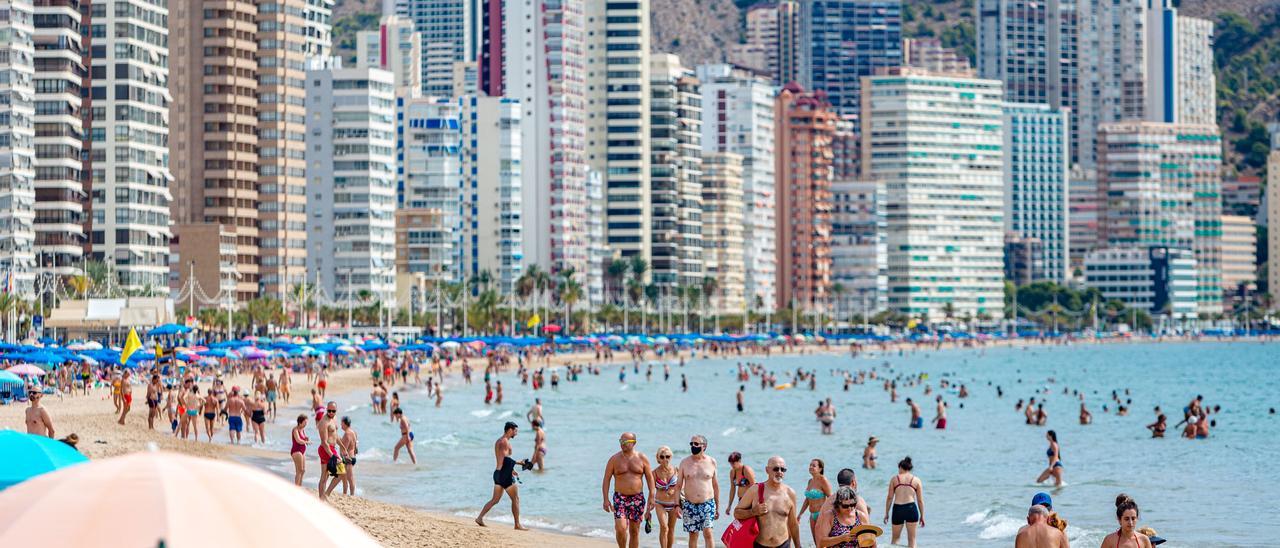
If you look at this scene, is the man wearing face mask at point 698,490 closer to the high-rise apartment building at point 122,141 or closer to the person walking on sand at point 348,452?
the person walking on sand at point 348,452

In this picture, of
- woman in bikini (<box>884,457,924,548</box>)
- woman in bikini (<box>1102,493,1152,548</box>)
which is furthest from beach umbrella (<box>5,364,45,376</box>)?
woman in bikini (<box>1102,493,1152,548</box>)

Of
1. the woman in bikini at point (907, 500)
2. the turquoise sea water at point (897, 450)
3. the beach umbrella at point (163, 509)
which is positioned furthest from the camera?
the turquoise sea water at point (897, 450)

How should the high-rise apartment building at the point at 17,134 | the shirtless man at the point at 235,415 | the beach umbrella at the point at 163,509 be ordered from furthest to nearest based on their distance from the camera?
1. the high-rise apartment building at the point at 17,134
2. the shirtless man at the point at 235,415
3. the beach umbrella at the point at 163,509

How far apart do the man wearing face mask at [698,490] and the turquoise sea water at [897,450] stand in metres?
6.84

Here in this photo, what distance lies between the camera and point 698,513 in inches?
802

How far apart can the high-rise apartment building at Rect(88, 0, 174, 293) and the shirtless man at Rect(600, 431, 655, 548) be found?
10757 centimetres

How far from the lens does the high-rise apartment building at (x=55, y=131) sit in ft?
377

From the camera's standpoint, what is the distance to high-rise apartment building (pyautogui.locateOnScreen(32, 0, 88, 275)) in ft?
377

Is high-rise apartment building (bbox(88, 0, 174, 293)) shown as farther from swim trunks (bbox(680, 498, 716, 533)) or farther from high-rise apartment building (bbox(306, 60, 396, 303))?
swim trunks (bbox(680, 498, 716, 533))

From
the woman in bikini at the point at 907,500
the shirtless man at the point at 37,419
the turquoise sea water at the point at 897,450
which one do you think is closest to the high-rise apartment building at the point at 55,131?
the turquoise sea water at the point at 897,450

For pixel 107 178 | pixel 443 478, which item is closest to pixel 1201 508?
pixel 443 478

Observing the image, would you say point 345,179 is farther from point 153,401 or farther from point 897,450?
point 153,401

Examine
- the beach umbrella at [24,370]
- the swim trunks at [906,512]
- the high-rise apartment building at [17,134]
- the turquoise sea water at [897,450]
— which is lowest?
the turquoise sea water at [897,450]

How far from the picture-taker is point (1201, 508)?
3653 centimetres
